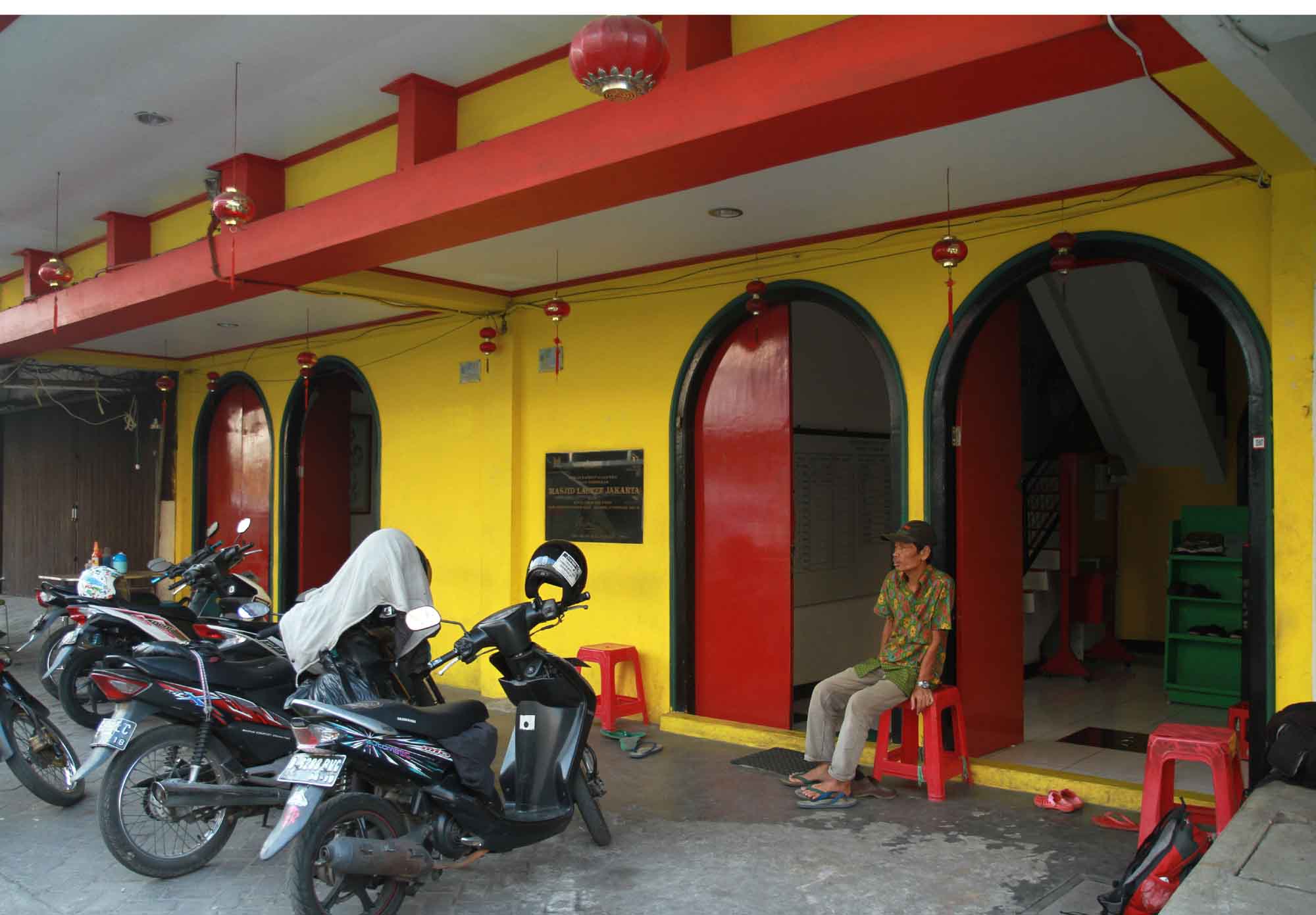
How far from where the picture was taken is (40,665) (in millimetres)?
6566

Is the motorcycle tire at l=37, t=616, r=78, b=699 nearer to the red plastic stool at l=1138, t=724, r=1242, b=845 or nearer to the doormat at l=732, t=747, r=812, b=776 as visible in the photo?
the doormat at l=732, t=747, r=812, b=776

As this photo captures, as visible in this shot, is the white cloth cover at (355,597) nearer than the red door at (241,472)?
Yes

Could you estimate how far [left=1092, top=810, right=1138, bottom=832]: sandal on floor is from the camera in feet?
13.7

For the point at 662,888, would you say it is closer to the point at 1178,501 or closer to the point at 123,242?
the point at 123,242

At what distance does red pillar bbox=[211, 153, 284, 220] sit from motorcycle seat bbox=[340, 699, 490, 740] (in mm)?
3191

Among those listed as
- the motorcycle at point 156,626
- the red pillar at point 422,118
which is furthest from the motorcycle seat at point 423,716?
the red pillar at point 422,118

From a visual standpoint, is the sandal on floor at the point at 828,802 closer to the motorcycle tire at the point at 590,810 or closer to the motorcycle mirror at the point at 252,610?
the motorcycle tire at the point at 590,810

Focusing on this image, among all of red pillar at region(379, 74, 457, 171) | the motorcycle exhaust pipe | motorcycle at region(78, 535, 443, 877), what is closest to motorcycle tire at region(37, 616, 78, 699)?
motorcycle at region(78, 535, 443, 877)

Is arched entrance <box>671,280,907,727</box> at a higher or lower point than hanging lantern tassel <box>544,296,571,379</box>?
lower

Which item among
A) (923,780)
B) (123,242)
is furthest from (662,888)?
(123,242)

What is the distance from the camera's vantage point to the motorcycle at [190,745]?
142 inches

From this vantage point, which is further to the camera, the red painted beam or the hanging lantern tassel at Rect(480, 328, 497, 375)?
the hanging lantern tassel at Rect(480, 328, 497, 375)

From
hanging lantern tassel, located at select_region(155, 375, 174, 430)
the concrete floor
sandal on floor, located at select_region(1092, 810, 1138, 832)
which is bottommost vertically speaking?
the concrete floor

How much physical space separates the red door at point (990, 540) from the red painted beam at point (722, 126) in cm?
226
